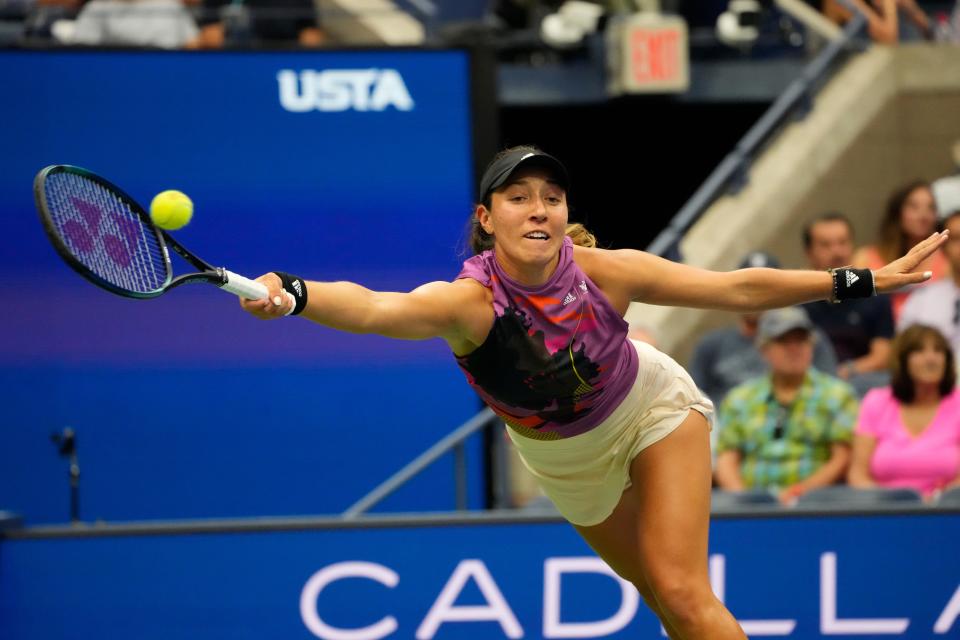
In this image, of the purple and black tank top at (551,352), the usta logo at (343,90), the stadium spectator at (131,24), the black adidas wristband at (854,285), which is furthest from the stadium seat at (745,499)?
the stadium spectator at (131,24)

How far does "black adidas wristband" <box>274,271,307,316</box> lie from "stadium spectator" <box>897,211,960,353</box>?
4.57m

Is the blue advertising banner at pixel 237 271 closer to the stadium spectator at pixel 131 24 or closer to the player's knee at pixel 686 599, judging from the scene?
the stadium spectator at pixel 131 24

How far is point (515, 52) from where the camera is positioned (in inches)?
409

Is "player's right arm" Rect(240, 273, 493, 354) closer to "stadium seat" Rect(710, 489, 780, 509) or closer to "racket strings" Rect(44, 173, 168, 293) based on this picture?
"racket strings" Rect(44, 173, 168, 293)

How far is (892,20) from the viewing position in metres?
10.5

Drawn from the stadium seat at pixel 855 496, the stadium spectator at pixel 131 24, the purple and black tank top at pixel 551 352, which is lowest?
the stadium seat at pixel 855 496

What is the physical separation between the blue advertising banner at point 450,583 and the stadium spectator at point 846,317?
63.5 inches

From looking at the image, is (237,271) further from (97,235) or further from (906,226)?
(97,235)

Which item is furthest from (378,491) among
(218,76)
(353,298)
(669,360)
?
(353,298)

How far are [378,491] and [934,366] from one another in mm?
2630

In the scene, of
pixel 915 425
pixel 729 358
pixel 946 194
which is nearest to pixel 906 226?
pixel 946 194

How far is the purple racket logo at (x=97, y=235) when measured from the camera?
4.11m

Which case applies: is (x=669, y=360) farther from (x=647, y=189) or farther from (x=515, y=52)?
(x=647, y=189)

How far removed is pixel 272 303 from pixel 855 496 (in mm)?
3634
